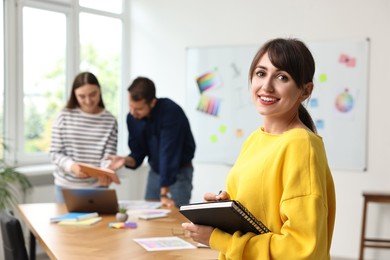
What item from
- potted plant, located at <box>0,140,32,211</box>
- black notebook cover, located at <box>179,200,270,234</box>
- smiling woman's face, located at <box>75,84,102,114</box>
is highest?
smiling woman's face, located at <box>75,84,102,114</box>

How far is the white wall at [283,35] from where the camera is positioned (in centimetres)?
447

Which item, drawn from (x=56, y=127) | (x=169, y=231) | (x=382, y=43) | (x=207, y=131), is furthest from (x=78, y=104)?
(x=382, y=43)

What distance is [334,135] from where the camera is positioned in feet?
15.3

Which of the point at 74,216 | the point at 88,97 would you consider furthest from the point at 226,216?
the point at 88,97

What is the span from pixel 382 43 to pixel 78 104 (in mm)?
2574

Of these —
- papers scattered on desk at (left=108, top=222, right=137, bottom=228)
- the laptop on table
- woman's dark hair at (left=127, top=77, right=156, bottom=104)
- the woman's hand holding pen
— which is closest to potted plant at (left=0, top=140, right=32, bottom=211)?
the laptop on table

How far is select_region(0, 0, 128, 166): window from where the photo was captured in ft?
15.3

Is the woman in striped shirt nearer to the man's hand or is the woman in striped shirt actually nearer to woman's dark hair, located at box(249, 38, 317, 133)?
the man's hand

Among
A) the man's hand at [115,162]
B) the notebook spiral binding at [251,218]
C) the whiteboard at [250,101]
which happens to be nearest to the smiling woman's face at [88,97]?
the man's hand at [115,162]

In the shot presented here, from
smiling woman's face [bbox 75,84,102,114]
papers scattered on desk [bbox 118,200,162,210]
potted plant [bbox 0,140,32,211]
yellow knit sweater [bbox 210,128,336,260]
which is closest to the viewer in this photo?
yellow knit sweater [bbox 210,128,336,260]

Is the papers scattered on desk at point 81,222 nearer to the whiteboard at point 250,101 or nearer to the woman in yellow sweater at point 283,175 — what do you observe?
the woman in yellow sweater at point 283,175

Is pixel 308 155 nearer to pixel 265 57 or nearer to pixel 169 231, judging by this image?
pixel 265 57

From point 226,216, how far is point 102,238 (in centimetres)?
116

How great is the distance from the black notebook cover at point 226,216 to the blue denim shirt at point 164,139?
179 centimetres
